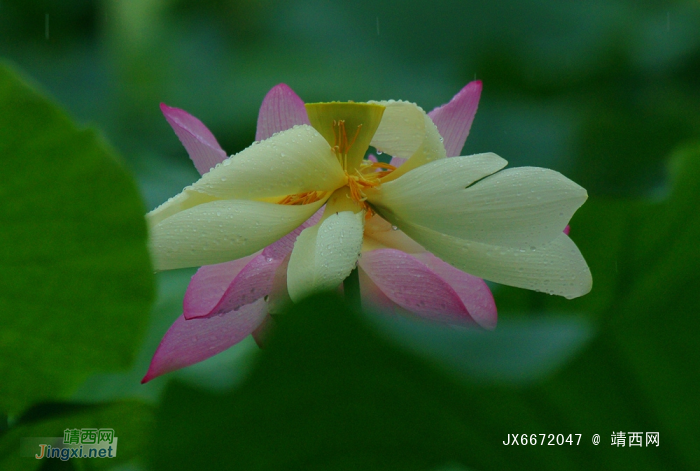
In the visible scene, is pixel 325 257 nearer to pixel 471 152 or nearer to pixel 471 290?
pixel 471 290

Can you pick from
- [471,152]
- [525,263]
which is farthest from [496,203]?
[471,152]

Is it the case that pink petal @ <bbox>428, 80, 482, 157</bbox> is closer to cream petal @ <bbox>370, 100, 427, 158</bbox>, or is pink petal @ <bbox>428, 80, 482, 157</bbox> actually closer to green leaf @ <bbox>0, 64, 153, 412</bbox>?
cream petal @ <bbox>370, 100, 427, 158</bbox>

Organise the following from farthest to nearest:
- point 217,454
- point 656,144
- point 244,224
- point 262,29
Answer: point 262,29 → point 656,144 → point 244,224 → point 217,454

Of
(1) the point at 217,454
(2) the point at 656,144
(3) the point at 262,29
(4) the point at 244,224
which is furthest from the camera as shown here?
(3) the point at 262,29

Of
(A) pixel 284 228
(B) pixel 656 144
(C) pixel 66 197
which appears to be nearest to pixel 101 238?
(C) pixel 66 197

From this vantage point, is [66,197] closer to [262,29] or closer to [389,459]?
[389,459]

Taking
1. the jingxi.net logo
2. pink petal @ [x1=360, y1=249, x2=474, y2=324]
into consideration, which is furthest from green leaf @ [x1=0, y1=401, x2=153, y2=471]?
pink petal @ [x1=360, y1=249, x2=474, y2=324]

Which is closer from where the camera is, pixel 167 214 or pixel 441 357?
pixel 441 357

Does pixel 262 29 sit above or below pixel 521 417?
above
